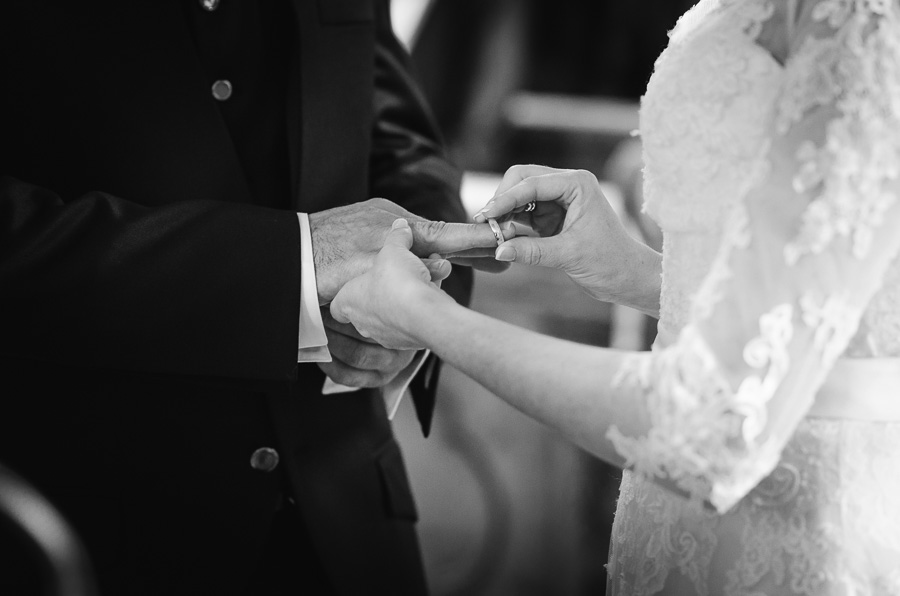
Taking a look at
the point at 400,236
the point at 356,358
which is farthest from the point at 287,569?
the point at 400,236

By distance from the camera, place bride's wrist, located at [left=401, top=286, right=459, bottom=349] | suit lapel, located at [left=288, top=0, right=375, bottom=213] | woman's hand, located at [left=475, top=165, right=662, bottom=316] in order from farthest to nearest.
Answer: suit lapel, located at [left=288, top=0, right=375, bottom=213] → woman's hand, located at [left=475, top=165, right=662, bottom=316] → bride's wrist, located at [left=401, top=286, right=459, bottom=349]

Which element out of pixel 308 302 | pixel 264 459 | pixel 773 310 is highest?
pixel 773 310

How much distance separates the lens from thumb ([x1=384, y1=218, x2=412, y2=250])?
1277mm

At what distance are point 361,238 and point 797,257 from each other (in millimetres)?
646

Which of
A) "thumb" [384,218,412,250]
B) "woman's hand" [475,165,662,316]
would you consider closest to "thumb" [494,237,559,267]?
"woman's hand" [475,165,662,316]

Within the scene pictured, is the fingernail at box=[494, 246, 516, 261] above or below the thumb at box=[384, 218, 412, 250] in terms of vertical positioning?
below

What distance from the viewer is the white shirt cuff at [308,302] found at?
132cm

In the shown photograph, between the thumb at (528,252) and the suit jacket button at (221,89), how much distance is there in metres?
0.49

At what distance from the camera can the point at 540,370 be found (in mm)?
1021

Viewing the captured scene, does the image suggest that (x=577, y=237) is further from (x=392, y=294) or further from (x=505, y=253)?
(x=392, y=294)

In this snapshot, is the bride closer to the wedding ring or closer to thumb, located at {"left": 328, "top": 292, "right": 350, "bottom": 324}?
thumb, located at {"left": 328, "top": 292, "right": 350, "bottom": 324}

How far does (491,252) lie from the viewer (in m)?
1.42

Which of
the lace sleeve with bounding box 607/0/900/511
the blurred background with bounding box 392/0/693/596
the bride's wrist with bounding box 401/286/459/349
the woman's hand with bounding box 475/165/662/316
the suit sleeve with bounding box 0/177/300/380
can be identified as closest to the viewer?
the lace sleeve with bounding box 607/0/900/511

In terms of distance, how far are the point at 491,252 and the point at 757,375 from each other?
57 cm
